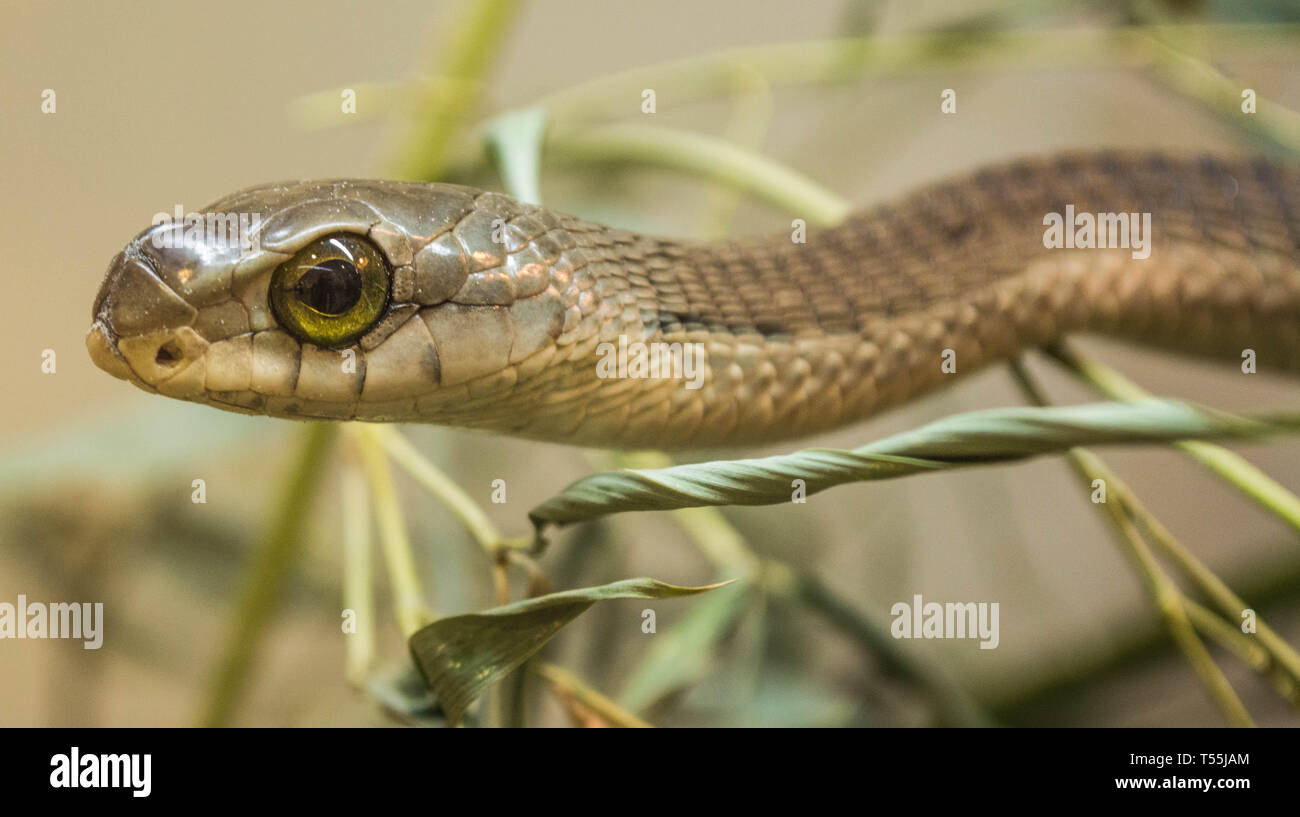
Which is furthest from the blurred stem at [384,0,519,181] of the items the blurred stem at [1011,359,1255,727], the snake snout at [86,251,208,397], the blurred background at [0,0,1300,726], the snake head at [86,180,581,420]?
the blurred stem at [1011,359,1255,727]

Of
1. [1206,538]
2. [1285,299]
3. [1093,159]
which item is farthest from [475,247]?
[1206,538]

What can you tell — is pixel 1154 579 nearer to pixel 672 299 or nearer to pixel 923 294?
pixel 923 294

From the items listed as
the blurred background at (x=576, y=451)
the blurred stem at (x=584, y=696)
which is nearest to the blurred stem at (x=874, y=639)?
the blurred background at (x=576, y=451)

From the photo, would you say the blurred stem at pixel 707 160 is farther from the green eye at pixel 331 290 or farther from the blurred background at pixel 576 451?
the green eye at pixel 331 290

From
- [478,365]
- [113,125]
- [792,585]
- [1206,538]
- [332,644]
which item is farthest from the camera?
[1206,538]

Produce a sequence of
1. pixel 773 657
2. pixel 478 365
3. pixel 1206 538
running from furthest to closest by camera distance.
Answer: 1. pixel 1206 538
2. pixel 773 657
3. pixel 478 365

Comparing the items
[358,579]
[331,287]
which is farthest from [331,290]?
[358,579]

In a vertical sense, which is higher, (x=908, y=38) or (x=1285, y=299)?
(x=908, y=38)
